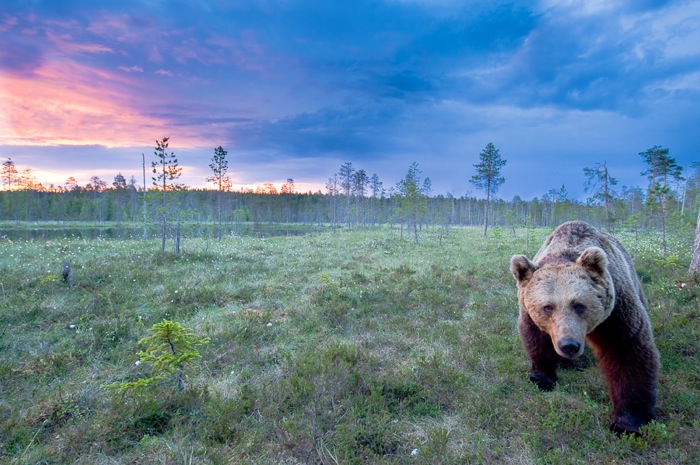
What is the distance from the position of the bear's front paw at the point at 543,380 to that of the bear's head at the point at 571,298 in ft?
4.14

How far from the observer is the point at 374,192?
75.8 m

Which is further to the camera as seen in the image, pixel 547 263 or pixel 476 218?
pixel 476 218

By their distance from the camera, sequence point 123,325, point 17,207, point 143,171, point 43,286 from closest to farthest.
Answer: point 123,325 → point 43,286 → point 143,171 → point 17,207

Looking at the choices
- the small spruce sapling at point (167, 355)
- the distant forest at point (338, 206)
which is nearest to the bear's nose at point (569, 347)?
the small spruce sapling at point (167, 355)

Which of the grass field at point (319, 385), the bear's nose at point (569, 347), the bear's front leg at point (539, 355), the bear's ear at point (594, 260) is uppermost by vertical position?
the bear's ear at point (594, 260)

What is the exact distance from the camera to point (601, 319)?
3.61 metres

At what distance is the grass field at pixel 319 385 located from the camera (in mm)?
3430

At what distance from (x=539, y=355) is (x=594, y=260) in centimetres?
164

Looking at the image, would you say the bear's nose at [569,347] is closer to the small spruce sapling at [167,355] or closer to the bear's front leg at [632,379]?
the bear's front leg at [632,379]

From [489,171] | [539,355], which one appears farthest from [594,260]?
[489,171]

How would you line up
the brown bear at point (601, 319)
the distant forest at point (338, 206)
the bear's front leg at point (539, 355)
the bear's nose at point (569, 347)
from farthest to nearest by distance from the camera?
the distant forest at point (338, 206), the bear's front leg at point (539, 355), the brown bear at point (601, 319), the bear's nose at point (569, 347)

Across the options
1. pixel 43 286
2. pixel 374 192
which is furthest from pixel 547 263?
pixel 374 192

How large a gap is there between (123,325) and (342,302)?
4906mm

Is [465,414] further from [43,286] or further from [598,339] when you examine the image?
[43,286]
